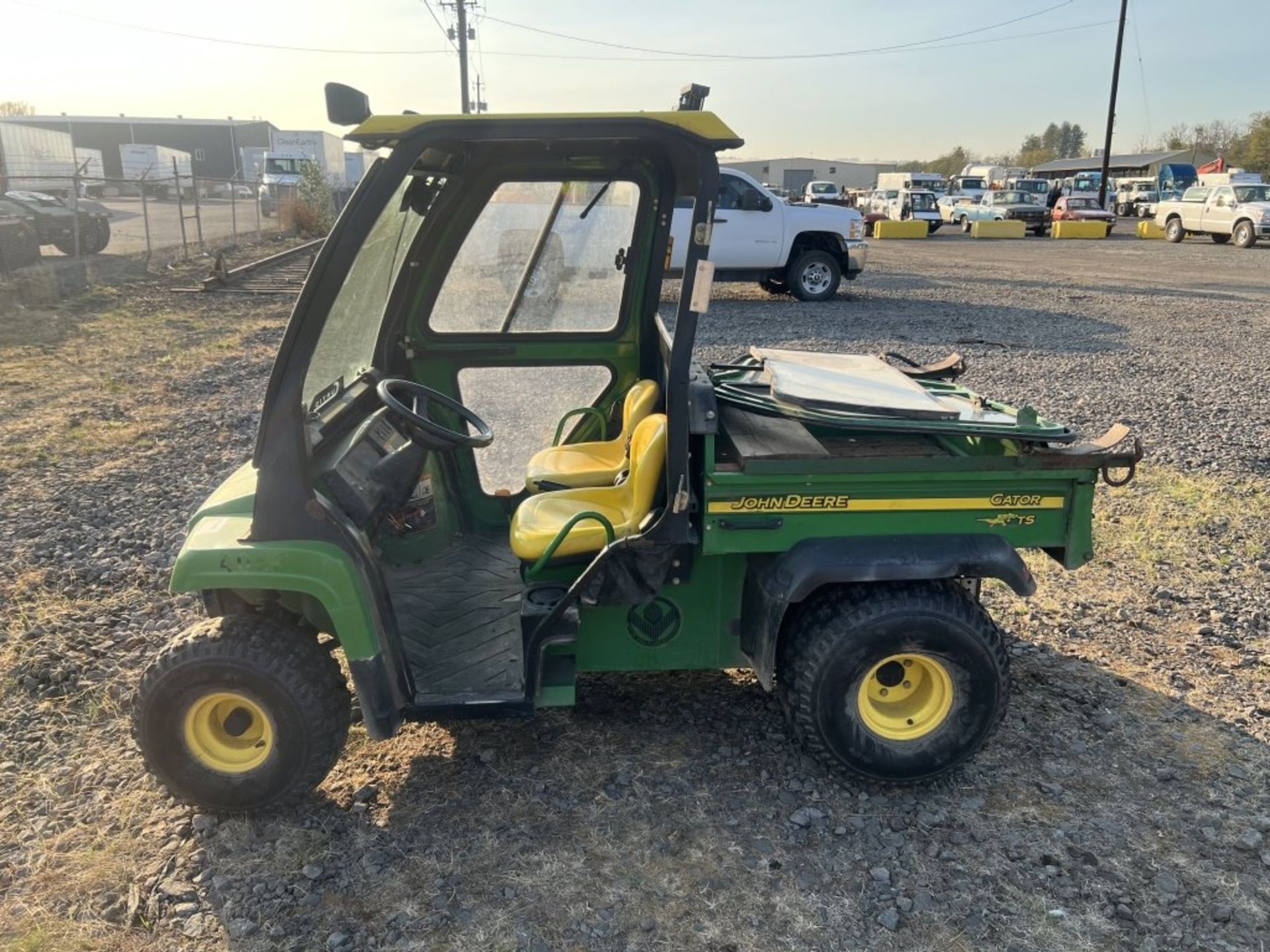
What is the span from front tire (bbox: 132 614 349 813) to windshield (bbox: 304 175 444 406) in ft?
2.42

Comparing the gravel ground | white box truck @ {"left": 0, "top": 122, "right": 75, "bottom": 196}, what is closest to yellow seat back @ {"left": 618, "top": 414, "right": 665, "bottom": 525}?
the gravel ground

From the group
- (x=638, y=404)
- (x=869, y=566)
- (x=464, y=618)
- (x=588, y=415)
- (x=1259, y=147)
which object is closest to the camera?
(x=869, y=566)

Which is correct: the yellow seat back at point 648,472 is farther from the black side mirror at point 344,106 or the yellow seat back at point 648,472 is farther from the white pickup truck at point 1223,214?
the white pickup truck at point 1223,214

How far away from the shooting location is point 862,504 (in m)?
2.79

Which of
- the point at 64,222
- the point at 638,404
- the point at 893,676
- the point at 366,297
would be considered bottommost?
the point at 893,676

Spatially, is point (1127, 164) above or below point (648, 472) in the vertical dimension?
above

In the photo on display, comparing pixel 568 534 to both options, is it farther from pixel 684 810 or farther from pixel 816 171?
pixel 816 171

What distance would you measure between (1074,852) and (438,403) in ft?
8.72

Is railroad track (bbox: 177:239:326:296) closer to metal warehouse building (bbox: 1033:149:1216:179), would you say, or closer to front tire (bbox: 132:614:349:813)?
front tire (bbox: 132:614:349:813)

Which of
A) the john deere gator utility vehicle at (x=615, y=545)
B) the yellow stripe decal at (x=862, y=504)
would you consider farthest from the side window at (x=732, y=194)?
the yellow stripe decal at (x=862, y=504)

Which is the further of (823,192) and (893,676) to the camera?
(823,192)

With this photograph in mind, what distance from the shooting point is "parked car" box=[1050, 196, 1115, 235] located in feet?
97.8

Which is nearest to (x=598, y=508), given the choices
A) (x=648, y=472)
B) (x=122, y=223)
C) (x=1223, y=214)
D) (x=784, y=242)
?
(x=648, y=472)

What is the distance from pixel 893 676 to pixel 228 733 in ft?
6.90
